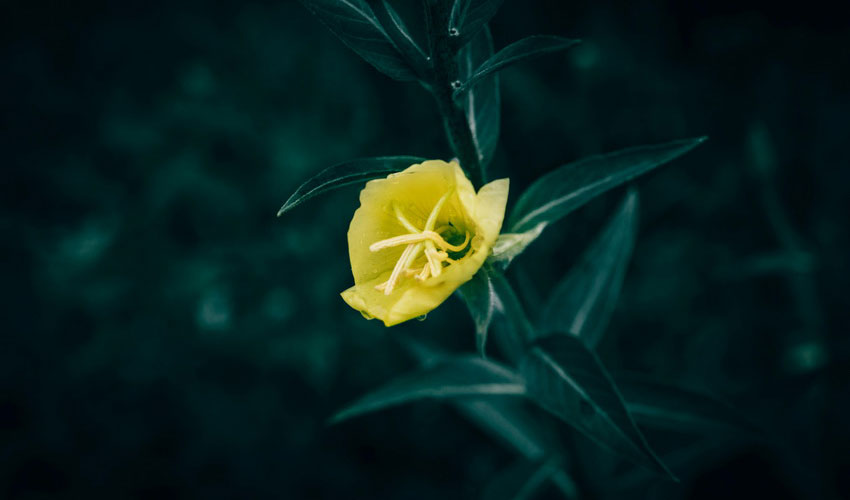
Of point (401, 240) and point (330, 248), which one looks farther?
Result: point (330, 248)

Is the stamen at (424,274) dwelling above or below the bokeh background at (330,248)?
above

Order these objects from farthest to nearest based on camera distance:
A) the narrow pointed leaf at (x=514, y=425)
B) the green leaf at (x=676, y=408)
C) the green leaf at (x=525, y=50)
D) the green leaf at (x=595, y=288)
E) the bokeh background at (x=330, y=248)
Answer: the bokeh background at (x=330, y=248)
the narrow pointed leaf at (x=514, y=425)
the green leaf at (x=595, y=288)
the green leaf at (x=676, y=408)
the green leaf at (x=525, y=50)

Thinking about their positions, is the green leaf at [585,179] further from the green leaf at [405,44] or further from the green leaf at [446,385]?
the green leaf at [446,385]

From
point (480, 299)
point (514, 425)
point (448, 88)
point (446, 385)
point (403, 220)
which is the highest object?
point (448, 88)

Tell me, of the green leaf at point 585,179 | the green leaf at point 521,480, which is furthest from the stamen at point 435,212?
the green leaf at point 521,480

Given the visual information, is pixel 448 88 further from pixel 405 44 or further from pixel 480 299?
pixel 480 299

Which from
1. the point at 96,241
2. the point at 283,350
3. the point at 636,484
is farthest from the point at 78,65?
the point at 636,484

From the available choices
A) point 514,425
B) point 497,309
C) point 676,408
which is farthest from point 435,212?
point 514,425
